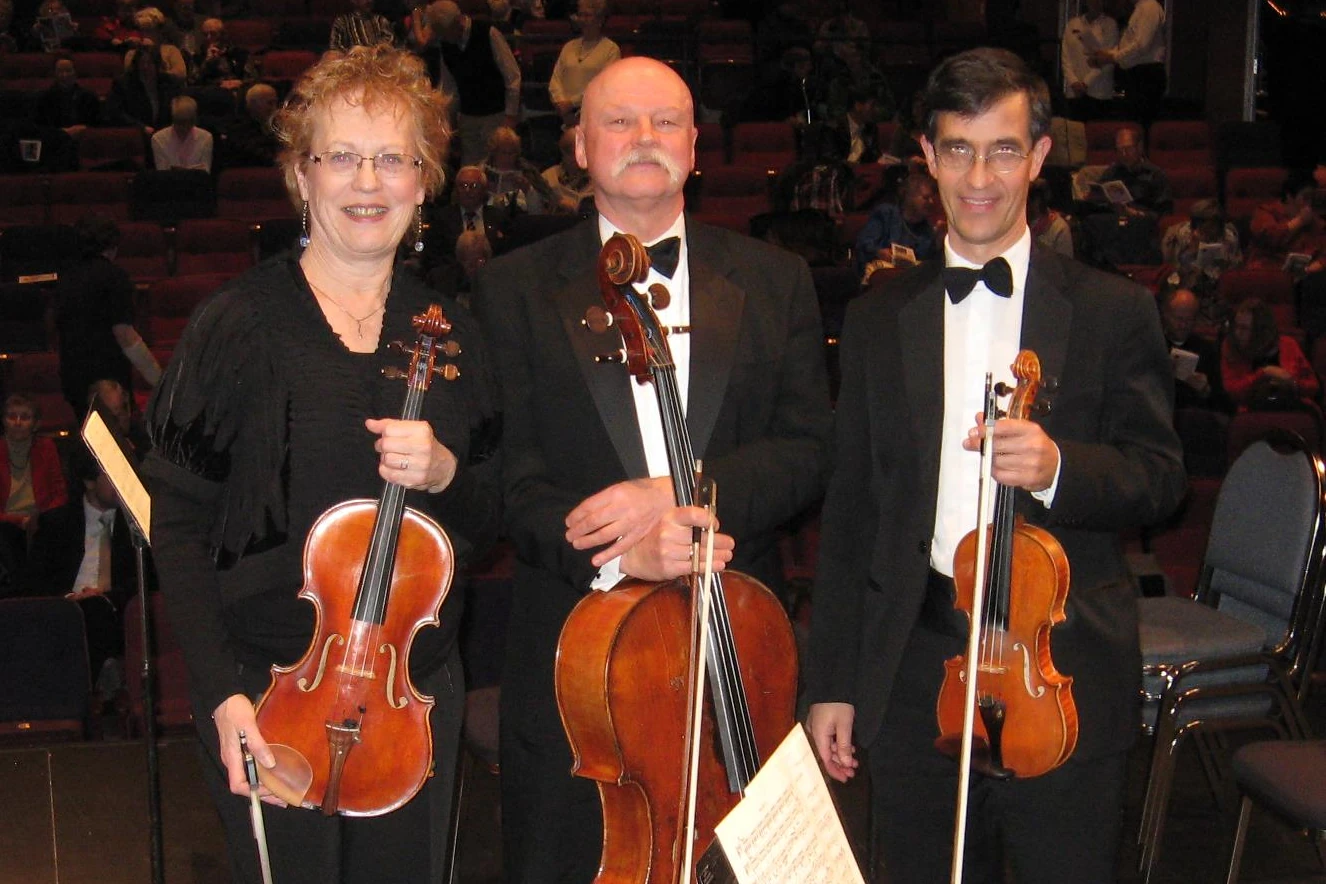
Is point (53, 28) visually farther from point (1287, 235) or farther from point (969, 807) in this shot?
point (969, 807)

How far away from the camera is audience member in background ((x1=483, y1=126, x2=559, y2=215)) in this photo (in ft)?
27.3

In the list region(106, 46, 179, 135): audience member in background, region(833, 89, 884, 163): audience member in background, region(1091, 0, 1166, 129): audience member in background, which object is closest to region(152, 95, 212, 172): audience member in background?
region(106, 46, 179, 135): audience member in background

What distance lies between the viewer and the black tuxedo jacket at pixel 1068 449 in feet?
7.52

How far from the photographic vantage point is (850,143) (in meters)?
9.78

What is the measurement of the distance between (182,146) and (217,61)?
53.1 inches

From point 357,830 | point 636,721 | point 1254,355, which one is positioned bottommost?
point 1254,355

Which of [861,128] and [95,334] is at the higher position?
[861,128]

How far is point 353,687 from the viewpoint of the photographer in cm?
200

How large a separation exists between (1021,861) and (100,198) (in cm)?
805

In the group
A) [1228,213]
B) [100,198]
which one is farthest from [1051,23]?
[100,198]

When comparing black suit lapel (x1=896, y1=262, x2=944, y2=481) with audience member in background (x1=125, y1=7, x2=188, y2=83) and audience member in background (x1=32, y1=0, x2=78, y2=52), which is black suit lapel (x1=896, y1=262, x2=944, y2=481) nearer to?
audience member in background (x1=125, y1=7, x2=188, y2=83)

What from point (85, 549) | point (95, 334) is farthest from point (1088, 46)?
point (85, 549)

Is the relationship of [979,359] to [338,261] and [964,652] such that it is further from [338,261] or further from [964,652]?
[338,261]

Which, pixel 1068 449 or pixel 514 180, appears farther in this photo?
pixel 514 180
